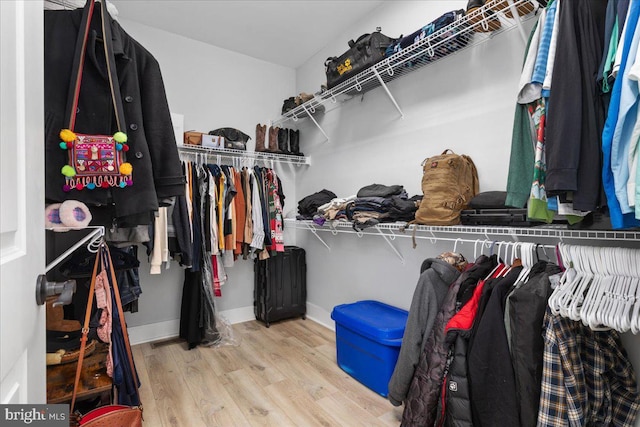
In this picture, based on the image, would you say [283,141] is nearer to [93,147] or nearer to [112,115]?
[112,115]

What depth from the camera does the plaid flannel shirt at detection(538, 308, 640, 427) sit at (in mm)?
1073

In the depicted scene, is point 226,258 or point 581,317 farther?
point 226,258

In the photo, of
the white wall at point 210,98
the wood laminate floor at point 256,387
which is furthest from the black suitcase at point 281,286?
the wood laminate floor at point 256,387

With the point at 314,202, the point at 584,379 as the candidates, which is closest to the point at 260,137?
the point at 314,202

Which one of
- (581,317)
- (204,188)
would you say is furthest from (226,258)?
(581,317)

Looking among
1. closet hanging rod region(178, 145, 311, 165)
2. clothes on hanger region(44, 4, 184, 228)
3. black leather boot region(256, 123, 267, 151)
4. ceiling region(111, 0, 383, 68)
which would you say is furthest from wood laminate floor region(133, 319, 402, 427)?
ceiling region(111, 0, 383, 68)

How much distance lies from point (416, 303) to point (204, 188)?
191 centimetres

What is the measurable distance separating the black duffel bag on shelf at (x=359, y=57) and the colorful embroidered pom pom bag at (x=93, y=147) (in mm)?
1521

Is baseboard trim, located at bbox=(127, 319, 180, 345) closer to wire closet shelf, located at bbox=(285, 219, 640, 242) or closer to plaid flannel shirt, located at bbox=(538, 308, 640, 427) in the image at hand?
wire closet shelf, located at bbox=(285, 219, 640, 242)

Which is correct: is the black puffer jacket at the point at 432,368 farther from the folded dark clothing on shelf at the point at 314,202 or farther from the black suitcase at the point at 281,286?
the black suitcase at the point at 281,286

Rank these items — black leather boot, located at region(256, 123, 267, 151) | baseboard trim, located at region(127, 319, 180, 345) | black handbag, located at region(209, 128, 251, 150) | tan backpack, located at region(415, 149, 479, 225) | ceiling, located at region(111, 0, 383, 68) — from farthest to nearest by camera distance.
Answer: black leather boot, located at region(256, 123, 267, 151) < black handbag, located at region(209, 128, 251, 150) < baseboard trim, located at region(127, 319, 180, 345) < ceiling, located at region(111, 0, 383, 68) < tan backpack, located at region(415, 149, 479, 225)

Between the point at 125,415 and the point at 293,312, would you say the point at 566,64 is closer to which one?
the point at 125,415

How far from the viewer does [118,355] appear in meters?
1.47

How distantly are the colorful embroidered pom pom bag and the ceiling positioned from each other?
167 cm
